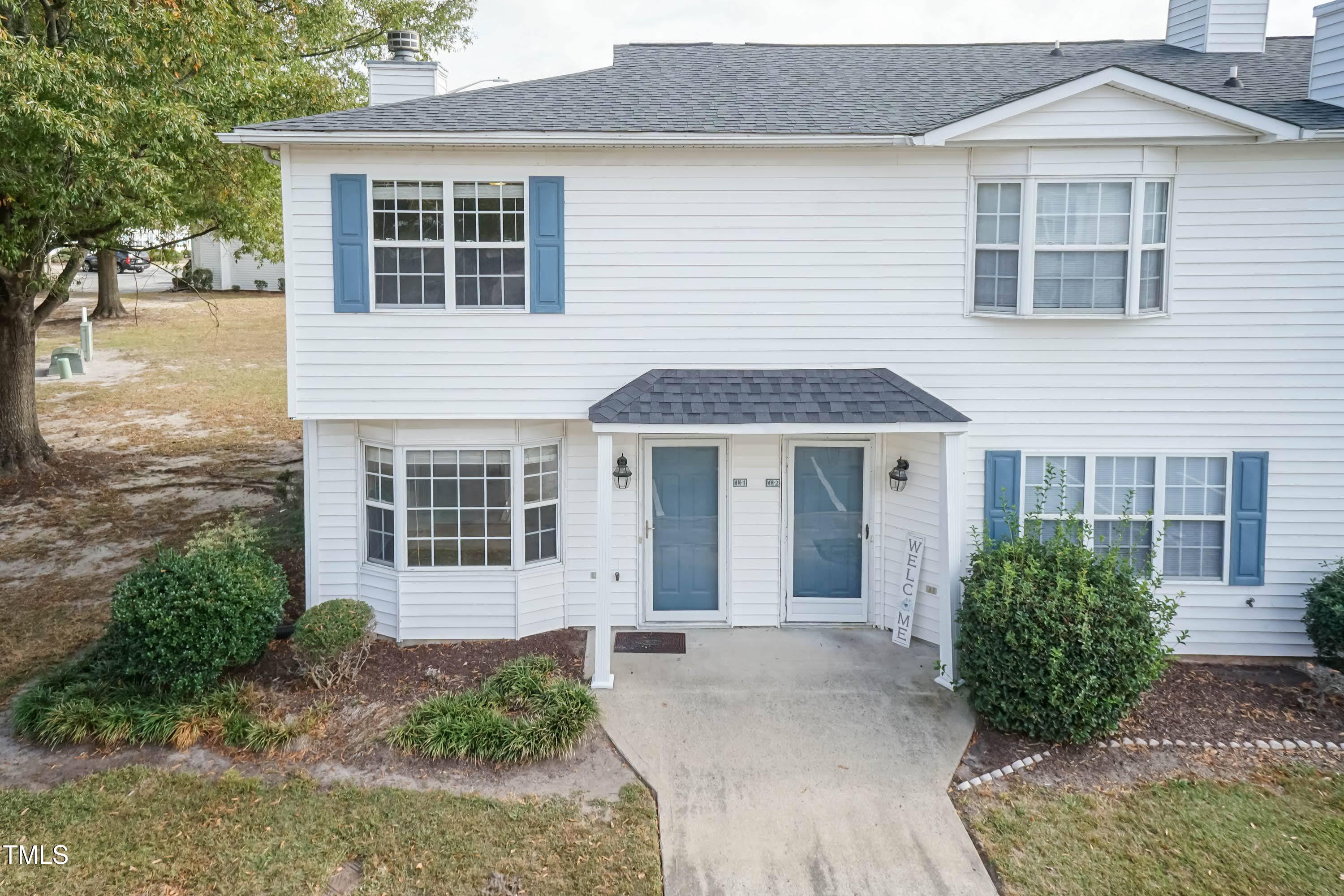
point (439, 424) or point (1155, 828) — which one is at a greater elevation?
point (439, 424)

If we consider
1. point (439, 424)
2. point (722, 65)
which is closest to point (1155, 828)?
point (439, 424)

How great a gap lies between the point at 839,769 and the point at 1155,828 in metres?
2.31

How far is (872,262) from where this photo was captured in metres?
9.34

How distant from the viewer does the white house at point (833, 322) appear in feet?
29.2

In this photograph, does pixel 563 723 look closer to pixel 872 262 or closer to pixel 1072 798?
pixel 1072 798

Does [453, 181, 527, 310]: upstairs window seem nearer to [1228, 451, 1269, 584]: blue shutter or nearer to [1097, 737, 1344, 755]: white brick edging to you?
[1097, 737, 1344, 755]: white brick edging

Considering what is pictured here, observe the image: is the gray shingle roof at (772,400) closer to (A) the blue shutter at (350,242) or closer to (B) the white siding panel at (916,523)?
(B) the white siding panel at (916,523)

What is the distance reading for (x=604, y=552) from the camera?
8844 millimetres

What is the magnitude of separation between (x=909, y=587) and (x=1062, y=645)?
89.6 inches

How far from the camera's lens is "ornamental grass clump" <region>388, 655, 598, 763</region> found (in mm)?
7457

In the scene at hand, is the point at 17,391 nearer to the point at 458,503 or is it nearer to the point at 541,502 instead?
the point at 458,503

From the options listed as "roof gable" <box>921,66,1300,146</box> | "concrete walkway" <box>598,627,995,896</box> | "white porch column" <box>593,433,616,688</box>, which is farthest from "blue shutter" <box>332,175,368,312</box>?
"roof gable" <box>921,66,1300,146</box>

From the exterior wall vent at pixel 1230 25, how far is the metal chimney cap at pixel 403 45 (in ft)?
32.5

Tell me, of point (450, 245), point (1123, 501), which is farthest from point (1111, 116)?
point (450, 245)
